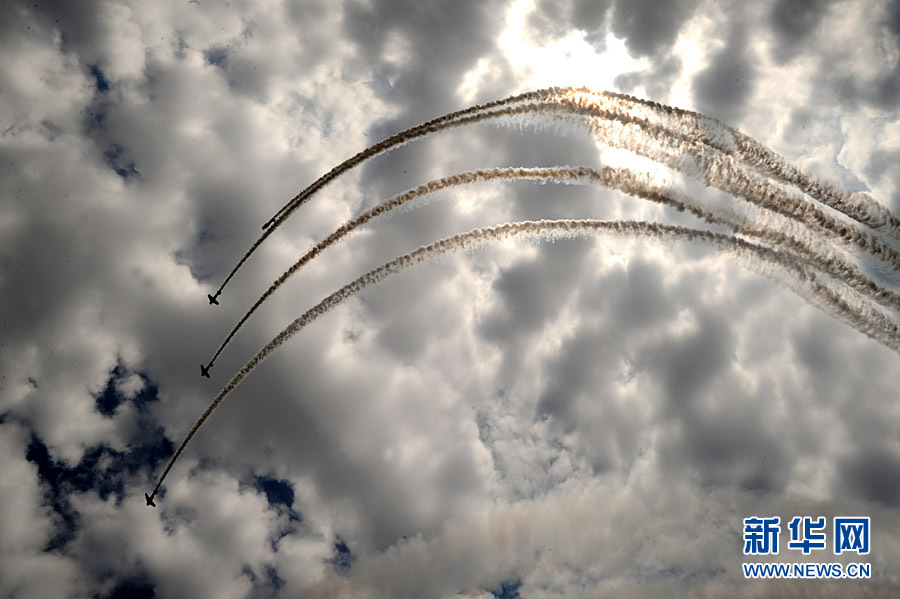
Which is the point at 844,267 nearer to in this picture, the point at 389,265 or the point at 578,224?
the point at 578,224

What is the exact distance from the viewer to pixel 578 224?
85.7ft

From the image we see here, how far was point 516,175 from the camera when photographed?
2458cm

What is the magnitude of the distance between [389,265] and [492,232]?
290 inches

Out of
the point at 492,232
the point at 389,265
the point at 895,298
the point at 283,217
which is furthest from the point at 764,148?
the point at 283,217

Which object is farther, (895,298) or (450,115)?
(895,298)

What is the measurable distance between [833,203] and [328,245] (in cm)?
3217

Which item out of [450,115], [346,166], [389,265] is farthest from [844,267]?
[346,166]

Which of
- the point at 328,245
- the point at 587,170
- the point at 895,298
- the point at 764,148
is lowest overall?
the point at 328,245

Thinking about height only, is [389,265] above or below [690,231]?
below

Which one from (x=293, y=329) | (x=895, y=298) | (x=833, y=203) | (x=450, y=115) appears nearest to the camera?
(x=450, y=115)

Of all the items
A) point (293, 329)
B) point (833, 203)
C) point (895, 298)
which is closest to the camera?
point (833, 203)

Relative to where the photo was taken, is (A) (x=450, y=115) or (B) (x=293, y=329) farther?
(B) (x=293, y=329)

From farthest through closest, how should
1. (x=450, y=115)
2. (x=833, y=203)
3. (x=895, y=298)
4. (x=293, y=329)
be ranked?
(x=293, y=329)
(x=895, y=298)
(x=833, y=203)
(x=450, y=115)

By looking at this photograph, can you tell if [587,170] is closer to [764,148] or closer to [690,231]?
[690,231]
